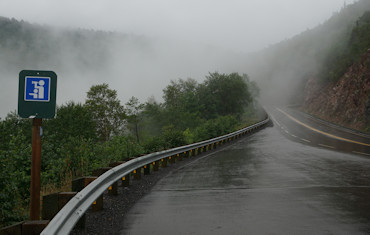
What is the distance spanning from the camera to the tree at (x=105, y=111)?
236 ft

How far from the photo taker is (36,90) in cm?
471

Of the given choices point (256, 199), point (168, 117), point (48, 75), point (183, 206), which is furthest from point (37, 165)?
point (168, 117)

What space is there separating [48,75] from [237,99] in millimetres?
67615

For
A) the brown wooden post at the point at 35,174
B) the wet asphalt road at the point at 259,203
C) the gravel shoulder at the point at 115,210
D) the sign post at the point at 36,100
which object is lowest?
the gravel shoulder at the point at 115,210

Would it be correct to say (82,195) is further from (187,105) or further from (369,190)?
(187,105)

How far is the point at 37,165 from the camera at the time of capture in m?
4.57

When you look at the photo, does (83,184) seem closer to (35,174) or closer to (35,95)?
(35,174)

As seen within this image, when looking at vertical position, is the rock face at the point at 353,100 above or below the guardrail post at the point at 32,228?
above

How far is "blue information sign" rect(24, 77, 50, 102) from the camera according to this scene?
469cm

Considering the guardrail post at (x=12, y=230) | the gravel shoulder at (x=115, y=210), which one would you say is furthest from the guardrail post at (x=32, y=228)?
the gravel shoulder at (x=115, y=210)

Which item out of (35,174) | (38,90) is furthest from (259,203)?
(38,90)

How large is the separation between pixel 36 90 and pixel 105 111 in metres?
70.6

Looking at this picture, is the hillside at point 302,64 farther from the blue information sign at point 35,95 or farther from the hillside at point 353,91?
the blue information sign at point 35,95

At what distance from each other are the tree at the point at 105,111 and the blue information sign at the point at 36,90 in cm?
6791
